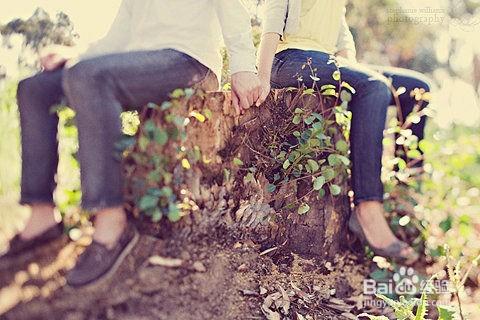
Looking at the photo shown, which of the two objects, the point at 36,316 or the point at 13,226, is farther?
the point at 13,226

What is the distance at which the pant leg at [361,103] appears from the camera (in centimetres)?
170

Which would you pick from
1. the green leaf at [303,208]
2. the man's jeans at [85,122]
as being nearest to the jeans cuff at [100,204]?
the man's jeans at [85,122]

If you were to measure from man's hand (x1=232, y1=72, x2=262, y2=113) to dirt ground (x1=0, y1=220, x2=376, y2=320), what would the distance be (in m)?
0.31

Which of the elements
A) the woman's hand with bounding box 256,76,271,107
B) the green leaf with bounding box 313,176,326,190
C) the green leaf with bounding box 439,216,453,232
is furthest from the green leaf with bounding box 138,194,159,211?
the green leaf with bounding box 439,216,453,232

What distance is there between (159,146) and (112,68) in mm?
191

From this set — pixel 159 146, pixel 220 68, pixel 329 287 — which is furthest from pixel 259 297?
pixel 220 68

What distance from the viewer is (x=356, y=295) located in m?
1.75

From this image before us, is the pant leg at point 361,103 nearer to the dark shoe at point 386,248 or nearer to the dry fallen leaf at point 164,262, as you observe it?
the dark shoe at point 386,248

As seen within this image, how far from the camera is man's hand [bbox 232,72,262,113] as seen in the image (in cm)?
150

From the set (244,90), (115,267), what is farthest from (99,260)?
(244,90)

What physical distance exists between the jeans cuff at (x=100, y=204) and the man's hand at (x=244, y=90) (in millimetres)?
381

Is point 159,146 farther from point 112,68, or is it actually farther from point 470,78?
point 470,78

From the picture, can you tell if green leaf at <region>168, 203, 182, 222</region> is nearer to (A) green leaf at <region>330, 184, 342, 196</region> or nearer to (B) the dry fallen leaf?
A: (B) the dry fallen leaf

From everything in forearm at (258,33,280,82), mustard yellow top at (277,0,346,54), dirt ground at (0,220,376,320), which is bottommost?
dirt ground at (0,220,376,320)
